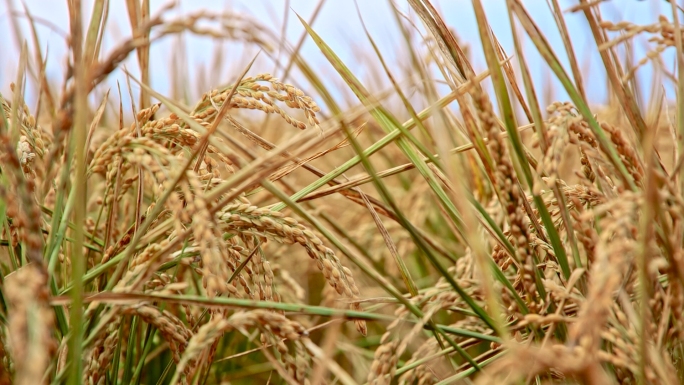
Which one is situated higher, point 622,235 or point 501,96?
point 501,96

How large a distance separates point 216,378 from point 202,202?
908mm

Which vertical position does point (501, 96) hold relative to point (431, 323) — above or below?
above

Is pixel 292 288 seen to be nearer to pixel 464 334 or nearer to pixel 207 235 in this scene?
pixel 464 334

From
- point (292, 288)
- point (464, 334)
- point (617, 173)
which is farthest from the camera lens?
point (292, 288)

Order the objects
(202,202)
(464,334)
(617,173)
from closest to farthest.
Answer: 1. (202,202)
2. (617,173)
3. (464,334)

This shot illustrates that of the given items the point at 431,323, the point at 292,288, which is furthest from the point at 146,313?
the point at 292,288

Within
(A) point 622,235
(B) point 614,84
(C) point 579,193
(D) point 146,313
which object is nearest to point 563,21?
(B) point 614,84

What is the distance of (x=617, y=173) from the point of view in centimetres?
79

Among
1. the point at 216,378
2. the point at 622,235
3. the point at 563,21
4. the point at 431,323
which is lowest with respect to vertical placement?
the point at 216,378

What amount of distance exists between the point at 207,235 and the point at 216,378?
91 centimetres

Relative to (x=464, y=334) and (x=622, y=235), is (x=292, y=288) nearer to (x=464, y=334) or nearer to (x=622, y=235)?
(x=464, y=334)

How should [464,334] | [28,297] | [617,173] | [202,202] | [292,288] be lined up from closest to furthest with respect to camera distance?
[28,297] → [202,202] → [617,173] → [464,334] → [292,288]

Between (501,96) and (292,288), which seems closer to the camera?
(501,96)

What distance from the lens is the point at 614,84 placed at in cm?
91
